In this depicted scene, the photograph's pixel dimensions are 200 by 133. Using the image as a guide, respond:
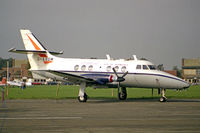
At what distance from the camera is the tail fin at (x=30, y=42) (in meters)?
31.0

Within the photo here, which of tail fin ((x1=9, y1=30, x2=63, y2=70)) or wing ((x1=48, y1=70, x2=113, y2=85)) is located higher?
tail fin ((x1=9, y1=30, x2=63, y2=70))

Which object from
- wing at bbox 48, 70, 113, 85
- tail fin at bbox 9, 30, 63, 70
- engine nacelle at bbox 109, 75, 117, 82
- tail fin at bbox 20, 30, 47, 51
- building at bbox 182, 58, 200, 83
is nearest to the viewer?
wing at bbox 48, 70, 113, 85

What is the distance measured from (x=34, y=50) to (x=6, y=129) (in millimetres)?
18318

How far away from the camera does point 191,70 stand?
17050cm

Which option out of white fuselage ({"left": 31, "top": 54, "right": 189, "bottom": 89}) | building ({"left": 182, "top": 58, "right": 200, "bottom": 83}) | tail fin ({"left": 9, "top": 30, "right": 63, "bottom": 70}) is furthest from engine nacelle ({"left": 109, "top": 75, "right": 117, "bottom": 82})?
building ({"left": 182, "top": 58, "right": 200, "bottom": 83})

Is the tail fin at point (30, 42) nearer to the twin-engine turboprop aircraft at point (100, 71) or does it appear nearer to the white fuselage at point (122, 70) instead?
the twin-engine turboprop aircraft at point (100, 71)

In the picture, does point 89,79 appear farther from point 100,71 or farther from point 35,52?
point 35,52

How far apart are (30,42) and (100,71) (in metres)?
Result: 7.42

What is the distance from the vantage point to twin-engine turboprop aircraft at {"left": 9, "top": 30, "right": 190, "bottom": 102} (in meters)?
26.9

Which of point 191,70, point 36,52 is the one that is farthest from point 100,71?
point 191,70

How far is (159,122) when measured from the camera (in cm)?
1411

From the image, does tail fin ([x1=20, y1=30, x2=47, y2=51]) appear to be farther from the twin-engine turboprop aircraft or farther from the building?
the building

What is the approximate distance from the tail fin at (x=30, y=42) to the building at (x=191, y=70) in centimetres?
13465

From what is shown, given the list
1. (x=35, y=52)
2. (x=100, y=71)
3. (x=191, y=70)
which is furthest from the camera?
(x=191, y=70)
